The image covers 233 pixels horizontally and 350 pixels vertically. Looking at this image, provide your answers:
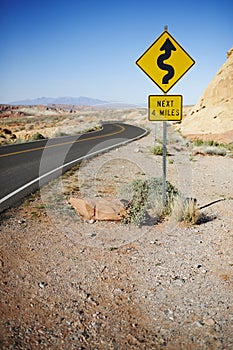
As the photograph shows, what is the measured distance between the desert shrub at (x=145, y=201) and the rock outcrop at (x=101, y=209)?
0.18 metres

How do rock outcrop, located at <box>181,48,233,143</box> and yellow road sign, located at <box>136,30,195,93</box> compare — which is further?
rock outcrop, located at <box>181,48,233,143</box>

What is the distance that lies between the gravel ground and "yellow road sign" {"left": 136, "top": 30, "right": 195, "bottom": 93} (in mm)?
2742

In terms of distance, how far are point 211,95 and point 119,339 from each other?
28908 millimetres

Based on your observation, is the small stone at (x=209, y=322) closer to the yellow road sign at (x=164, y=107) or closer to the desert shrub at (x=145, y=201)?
the desert shrub at (x=145, y=201)

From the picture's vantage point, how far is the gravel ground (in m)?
2.84

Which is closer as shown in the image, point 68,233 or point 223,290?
point 223,290

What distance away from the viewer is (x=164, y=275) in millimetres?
3920

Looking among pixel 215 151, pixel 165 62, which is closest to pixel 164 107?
pixel 165 62

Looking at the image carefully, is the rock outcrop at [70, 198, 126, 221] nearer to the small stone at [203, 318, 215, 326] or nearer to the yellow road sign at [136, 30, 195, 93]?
the yellow road sign at [136, 30, 195, 93]

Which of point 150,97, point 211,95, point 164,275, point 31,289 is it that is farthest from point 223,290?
point 211,95

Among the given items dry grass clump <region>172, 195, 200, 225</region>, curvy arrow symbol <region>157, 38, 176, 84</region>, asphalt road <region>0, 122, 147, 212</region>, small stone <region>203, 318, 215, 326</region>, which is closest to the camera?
small stone <region>203, 318, 215, 326</region>

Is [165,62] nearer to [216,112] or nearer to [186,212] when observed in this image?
[186,212]

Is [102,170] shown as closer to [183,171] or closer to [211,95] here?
[183,171]

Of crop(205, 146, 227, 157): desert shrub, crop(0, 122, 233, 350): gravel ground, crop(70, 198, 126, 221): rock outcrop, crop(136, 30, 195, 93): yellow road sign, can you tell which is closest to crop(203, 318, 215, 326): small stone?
crop(0, 122, 233, 350): gravel ground
